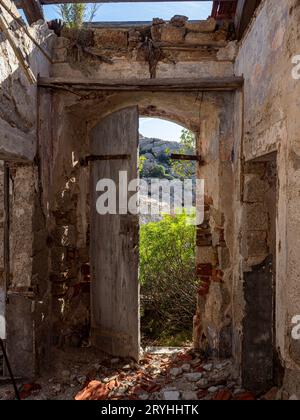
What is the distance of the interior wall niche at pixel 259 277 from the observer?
9.28 ft

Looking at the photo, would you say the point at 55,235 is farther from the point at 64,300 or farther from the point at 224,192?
the point at 224,192

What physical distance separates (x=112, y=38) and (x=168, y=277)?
3.82 metres

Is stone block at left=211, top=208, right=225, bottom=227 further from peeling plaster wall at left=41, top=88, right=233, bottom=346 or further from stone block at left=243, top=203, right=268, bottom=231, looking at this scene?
stone block at left=243, top=203, right=268, bottom=231

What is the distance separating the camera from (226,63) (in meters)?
3.35

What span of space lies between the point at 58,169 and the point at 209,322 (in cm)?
218

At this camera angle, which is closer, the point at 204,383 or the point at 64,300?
the point at 204,383

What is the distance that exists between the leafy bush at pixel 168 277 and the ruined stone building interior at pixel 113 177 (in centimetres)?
157

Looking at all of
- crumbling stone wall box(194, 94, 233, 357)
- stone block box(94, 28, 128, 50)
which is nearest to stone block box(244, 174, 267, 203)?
crumbling stone wall box(194, 94, 233, 357)

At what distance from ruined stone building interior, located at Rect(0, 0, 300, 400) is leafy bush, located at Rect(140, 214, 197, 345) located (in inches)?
61.8

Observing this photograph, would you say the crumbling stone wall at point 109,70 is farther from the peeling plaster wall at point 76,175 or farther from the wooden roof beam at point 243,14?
the wooden roof beam at point 243,14

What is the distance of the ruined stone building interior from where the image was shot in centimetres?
276

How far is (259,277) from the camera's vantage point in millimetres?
2859

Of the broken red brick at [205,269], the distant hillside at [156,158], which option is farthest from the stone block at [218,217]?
the distant hillside at [156,158]
